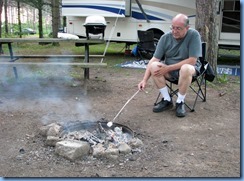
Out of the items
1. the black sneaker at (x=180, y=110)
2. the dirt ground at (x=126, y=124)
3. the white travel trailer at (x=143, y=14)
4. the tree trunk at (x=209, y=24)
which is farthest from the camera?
the white travel trailer at (x=143, y=14)

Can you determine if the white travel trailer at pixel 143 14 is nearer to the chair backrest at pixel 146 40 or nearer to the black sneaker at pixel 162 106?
the chair backrest at pixel 146 40

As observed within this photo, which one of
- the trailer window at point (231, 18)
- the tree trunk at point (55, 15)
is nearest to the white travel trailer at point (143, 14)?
the trailer window at point (231, 18)

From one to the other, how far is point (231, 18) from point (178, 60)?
5.70 metres

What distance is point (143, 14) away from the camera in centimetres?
856

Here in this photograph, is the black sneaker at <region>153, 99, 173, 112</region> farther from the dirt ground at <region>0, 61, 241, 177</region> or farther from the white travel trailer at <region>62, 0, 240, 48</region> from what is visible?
the white travel trailer at <region>62, 0, 240, 48</region>

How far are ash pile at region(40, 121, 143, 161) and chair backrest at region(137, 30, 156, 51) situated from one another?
4754mm

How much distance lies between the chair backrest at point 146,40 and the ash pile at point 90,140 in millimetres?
4754

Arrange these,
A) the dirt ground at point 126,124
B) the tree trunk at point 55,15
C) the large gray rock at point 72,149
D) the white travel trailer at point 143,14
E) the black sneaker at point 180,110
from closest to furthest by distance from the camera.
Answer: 1. the dirt ground at point 126,124
2. the large gray rock at point 72,149
3. the black sneaker at point 180,110
4. the white travel trailer at point 143,14
5. the tree trunk at point 55,15

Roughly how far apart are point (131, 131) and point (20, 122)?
117 centimetres

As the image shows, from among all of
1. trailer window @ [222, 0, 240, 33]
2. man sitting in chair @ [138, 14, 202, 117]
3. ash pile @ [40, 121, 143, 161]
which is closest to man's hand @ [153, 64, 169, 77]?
man sitting in chair @ [138, 14, 202, 117]

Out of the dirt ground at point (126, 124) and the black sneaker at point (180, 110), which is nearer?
the dirt ground at point (126, 124)

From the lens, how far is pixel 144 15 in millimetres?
8578

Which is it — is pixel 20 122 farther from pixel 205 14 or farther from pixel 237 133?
pixel 205 14

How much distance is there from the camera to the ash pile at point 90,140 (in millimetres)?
2594
